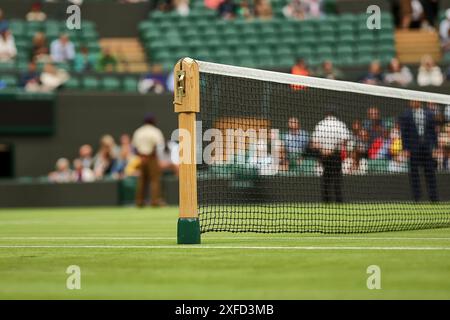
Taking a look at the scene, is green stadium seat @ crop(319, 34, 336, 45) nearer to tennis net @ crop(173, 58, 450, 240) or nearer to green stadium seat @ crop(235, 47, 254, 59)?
green stadium seat @ crop(235, 47, 254, 59)

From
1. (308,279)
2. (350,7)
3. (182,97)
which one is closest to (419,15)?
(350,7)

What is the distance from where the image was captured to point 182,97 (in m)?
8.34

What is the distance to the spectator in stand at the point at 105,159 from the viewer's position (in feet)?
71.9

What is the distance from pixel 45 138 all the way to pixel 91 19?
550 centimetres

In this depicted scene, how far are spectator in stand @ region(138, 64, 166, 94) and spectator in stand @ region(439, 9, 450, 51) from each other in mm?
7204

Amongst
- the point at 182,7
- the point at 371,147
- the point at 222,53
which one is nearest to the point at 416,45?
the point at 222,53

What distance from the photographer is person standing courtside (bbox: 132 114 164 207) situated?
66.4 feet

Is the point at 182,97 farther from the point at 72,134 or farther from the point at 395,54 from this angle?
the point at 395,54

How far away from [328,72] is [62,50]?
253 inches

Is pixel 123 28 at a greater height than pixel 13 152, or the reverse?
pixel 123 28

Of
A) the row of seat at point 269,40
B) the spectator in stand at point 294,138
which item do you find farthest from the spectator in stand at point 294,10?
the spectator in stand at point 294,138

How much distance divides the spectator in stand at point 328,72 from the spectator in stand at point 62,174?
19.2 ft
